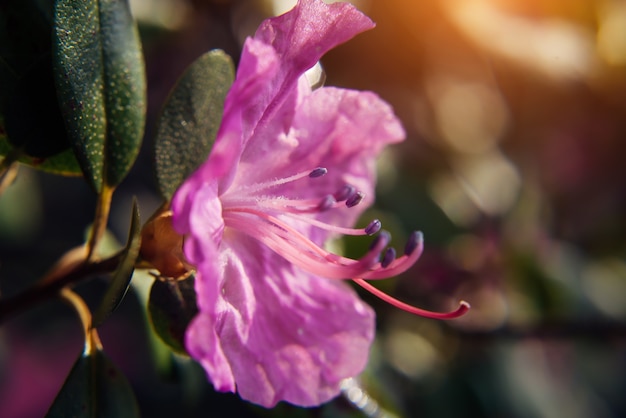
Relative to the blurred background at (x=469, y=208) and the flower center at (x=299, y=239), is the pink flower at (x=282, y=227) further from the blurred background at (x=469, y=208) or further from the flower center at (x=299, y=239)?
the blurred background at (x=469, y=208)

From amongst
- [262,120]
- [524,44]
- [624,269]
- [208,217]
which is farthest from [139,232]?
[624,269]

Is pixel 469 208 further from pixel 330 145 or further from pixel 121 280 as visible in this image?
pixel 121 280

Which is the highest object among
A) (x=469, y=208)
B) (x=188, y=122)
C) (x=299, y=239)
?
(x=188, y=122)

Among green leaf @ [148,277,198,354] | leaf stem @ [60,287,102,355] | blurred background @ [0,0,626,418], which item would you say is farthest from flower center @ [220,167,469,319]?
blurred background @ [0,0,626,418]

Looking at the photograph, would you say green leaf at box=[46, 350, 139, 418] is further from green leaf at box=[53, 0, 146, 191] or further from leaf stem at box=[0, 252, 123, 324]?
green leaf at box=[53, 0, 146, 191]

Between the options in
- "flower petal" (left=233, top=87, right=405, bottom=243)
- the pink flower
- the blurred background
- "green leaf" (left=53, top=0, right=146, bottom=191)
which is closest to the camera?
the pink flower

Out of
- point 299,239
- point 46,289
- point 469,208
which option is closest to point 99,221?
point 46,289
